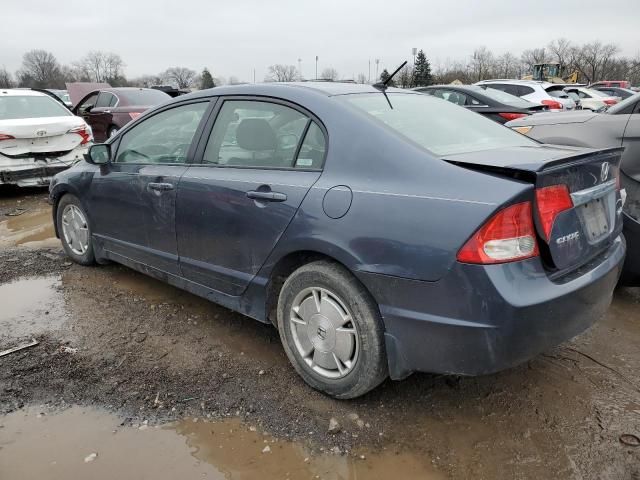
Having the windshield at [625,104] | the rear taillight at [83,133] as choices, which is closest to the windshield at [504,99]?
the windshield at [625,104]

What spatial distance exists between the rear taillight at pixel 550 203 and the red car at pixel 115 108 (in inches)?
382

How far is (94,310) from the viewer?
3.87 metres

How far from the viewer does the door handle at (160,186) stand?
338 centimetres

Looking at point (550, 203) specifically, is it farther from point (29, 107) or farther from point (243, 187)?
point (29, 107)

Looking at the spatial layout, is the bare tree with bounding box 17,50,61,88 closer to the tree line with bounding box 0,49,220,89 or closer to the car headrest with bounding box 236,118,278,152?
the tree line with bounding box 0,49,220,89

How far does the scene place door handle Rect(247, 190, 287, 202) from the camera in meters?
2.70

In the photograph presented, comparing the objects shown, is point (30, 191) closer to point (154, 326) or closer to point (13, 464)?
point (154, 326)

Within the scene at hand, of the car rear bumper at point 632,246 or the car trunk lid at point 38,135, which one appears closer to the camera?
the car rear bumper at point 632,246

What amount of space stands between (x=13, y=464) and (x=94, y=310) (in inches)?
65.4

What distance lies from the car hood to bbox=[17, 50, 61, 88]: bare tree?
9006 centimetres

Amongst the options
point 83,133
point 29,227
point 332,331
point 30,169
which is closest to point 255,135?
point 332,331

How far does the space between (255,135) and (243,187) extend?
0.34 m

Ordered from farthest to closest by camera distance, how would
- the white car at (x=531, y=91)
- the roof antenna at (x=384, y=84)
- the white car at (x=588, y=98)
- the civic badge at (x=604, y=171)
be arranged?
the white car at (x=588, y=98)
the white car at (x=531, y=91)
the roof antenna at (x=384, y=84)
the civic badge at (x=604, y=171)

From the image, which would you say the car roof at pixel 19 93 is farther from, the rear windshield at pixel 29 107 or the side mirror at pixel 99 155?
the side mirror at pixel 99 155
